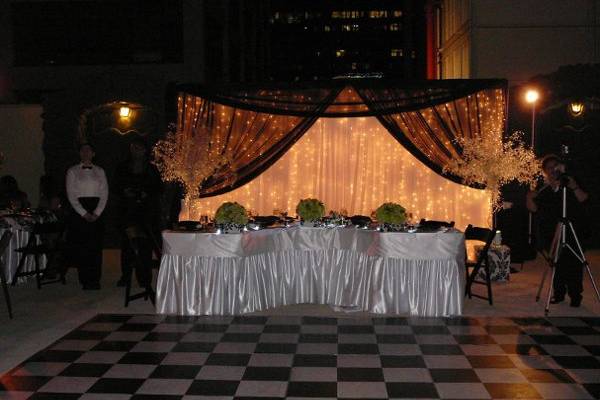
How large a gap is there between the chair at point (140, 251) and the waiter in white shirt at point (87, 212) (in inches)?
27.6

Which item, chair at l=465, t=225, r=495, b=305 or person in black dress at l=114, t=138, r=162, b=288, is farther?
person in black dress at l=114, t=138, r=162, b=288

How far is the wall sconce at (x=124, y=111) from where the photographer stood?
1098cm

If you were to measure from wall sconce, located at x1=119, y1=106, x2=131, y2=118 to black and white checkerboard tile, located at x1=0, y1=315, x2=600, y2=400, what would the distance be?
212 inches

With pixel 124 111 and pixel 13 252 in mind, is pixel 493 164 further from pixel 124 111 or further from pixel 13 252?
pixel 124 111

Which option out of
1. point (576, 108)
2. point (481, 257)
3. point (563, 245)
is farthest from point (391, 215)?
point (576, 108)

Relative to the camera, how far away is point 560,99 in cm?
1027

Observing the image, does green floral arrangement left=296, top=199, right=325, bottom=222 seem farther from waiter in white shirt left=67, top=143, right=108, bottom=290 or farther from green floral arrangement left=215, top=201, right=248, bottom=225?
waiter in white shirt left=67, top=143, right=108, bottom=290

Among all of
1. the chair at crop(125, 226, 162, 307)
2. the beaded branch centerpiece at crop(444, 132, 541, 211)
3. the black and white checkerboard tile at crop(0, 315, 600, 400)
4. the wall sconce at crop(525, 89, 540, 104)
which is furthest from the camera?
the wall sconce at crop(525, 89, 540, 104)

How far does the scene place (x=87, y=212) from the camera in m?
7.65

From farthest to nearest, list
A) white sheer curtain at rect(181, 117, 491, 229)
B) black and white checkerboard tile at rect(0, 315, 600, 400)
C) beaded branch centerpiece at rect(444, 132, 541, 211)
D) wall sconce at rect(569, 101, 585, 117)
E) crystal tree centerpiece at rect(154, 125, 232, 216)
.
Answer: wall sconce at rect(569, 101, 585, 117) < white sheer curtain at rect(181, 117, 491, 229) < beaded branch centerpiece at rect(444, 132, 541, 211) < crystal tree centerpiece at rect(154, 125, 232, 216) < black and white checkerboard tile at rect(0, 315, 600, 400)

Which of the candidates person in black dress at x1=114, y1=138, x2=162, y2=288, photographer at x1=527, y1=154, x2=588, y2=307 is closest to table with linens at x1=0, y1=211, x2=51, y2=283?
→ person in black dress at x1=114, y1=138, x2=162, y2=288

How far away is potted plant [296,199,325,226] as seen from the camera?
21.6 ft

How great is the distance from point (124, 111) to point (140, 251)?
4.35 metres

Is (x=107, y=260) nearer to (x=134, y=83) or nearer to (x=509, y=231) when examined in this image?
(x=134, y=83)
